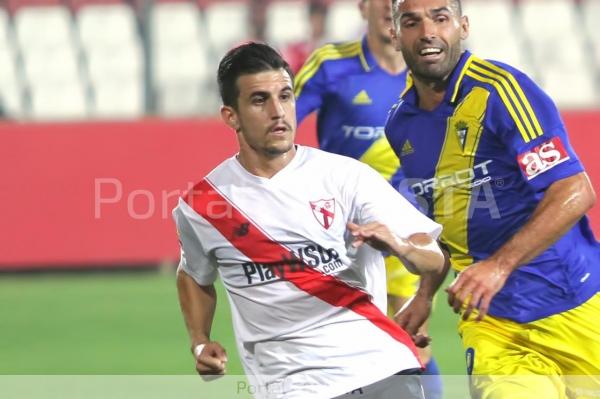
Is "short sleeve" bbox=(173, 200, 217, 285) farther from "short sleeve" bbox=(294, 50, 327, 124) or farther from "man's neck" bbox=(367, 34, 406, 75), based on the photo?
"man's neck" bbox=(367, 34, 406, 75)

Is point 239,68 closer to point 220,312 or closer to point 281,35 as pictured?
point 220,312

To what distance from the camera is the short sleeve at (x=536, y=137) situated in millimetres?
4684

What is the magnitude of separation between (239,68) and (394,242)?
0.97m

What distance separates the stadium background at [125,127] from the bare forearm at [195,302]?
5.45m

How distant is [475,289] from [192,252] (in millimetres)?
1060

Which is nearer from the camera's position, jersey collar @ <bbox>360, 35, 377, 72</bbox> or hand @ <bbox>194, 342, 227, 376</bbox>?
hand @ <bbox>194, 342, 227, 376</bbox>

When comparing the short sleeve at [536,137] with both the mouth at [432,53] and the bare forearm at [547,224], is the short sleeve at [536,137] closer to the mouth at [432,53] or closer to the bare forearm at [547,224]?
the bare forearm at [547,224]

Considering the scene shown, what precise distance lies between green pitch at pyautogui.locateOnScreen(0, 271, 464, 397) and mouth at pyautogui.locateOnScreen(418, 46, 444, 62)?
4111 millimetres

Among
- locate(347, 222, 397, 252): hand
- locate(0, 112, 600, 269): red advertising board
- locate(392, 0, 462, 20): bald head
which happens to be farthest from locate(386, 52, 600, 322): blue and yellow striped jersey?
locate(0, 112, 600, 269): red advertising board

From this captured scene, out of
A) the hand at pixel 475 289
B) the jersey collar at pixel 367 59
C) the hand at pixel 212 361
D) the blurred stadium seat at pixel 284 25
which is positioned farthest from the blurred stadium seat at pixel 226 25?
the hand at pixel 475 289

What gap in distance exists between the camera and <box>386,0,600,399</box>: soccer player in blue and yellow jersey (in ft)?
15.5

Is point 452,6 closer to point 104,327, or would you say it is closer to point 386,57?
point 386,57

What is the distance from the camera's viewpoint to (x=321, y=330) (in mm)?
4414

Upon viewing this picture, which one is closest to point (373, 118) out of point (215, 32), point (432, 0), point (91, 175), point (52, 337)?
point (432, 0)
